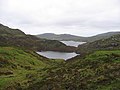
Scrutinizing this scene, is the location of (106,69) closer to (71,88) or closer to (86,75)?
(86,75)

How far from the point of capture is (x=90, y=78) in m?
34.4

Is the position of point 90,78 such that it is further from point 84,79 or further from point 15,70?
point 15,70

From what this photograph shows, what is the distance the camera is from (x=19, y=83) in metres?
39.0

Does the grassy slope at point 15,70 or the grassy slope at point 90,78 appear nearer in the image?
the grassy slope at point 90,78

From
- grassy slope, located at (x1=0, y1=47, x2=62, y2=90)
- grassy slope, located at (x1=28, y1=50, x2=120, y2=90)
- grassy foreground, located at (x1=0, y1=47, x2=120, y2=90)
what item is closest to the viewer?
grassy slope, located at (x1=28, y1=50, x2=120, y2=90)

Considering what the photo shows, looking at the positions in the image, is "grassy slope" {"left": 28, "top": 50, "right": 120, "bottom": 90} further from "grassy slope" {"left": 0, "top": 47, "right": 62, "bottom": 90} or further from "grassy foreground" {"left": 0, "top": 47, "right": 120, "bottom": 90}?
"grassy slope" {"left": 0, "top": 47, "right": 62, "bottom": 90}

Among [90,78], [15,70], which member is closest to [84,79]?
[90,78]

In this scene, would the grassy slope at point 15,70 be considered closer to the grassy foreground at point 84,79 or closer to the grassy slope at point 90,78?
the grassy foreground at point 84,79

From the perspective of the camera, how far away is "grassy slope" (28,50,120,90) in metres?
31.0

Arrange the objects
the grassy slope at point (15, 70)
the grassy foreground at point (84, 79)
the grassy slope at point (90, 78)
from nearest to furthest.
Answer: the grassy slope at point (90, 78), the grassy foreground at point (84, 79), the grassy slope at point (15, 70)

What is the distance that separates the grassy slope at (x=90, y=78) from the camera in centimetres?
3101

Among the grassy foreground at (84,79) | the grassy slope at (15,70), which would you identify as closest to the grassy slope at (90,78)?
the grassy foreground at (84,79)

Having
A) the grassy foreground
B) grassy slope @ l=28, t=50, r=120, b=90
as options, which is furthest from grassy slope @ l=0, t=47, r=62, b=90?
grassy slope @ l=28, t=50, r=120, b=90

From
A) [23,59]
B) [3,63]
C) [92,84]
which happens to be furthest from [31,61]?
[92,84]
